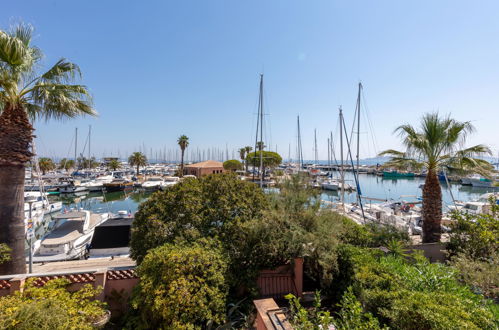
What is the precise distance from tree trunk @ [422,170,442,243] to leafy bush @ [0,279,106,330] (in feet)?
40.8

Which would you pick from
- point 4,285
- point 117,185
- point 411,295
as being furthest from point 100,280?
point 117,185

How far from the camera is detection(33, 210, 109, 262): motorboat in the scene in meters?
11.7

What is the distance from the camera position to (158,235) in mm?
6914

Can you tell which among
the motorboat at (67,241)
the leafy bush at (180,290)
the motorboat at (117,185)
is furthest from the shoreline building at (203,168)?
the leafy bush at (180,290)

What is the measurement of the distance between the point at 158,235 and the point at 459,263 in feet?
28.5

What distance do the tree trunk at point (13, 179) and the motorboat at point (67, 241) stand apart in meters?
6.47

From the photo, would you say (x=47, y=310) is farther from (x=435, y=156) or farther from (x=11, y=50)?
(x=435, y=156)

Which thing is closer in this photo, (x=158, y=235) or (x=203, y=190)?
(x=158, y=235)

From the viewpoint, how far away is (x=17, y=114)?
6438mm

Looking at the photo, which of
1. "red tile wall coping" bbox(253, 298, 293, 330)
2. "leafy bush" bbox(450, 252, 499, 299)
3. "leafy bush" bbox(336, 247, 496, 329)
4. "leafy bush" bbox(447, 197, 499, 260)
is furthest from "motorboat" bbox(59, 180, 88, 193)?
"leafy bush" bbox(450, 252, 499, 299)

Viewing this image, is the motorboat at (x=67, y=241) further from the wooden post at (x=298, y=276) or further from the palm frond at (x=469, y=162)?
the palm frond at (x=469, y=162)

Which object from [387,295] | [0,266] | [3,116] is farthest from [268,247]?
[3,116]

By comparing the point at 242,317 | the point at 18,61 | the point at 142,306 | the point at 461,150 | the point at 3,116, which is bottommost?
the point at 242,317

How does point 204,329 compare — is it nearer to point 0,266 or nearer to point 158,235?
point 158,235
